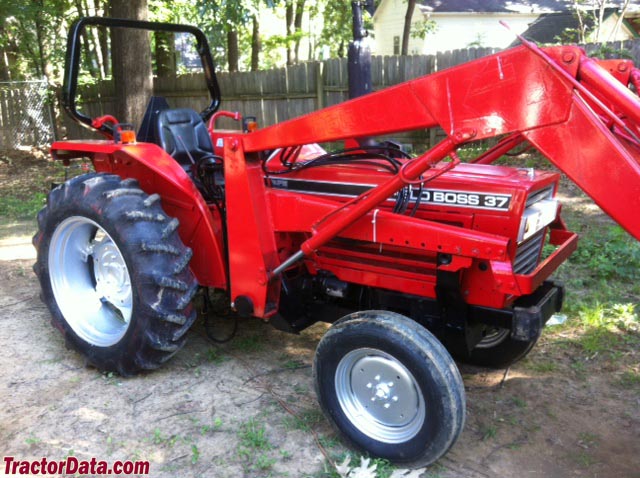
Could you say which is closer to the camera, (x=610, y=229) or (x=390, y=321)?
(x=390, y=321)

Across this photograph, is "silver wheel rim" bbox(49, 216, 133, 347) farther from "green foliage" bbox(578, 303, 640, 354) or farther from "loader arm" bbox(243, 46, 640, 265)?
"green foliage" bbox(578, 303, 640, 354)

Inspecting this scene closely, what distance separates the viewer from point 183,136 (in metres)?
3.94

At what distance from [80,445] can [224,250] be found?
48.6 inches

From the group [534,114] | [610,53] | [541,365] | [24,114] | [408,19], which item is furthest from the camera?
[24,114]

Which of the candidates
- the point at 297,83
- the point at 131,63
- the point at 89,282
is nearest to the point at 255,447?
the point at 89,282

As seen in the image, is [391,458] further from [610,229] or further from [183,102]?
[183,102]

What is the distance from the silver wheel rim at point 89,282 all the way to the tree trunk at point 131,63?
4.64 meters

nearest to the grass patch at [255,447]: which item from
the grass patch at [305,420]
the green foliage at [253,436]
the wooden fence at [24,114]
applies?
the green foliage at [253,436]

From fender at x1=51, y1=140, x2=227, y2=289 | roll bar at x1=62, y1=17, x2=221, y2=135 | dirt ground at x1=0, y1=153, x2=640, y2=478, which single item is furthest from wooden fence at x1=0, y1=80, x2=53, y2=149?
fender at x1=51, y1=140, x2=227, y2=289

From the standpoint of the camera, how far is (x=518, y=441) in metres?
2.79

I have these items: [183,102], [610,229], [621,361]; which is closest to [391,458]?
[621,361]

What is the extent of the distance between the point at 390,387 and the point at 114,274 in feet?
6.31

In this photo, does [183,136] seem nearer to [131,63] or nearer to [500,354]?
[500,354]

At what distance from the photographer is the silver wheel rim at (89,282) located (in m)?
3.49
